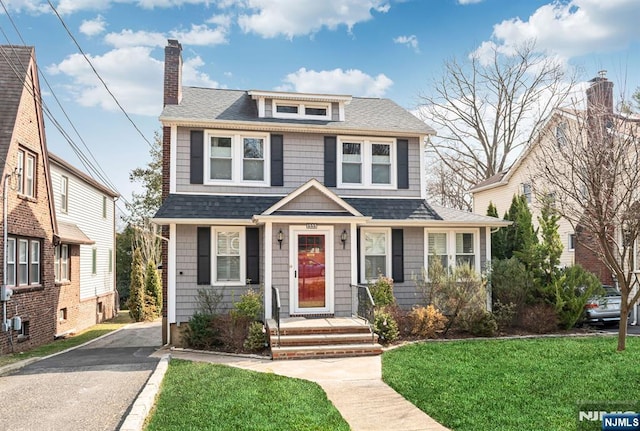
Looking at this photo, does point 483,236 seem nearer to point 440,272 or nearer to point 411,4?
point 440,272

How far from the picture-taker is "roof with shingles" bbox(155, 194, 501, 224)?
1228 cm

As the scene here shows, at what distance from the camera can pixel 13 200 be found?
13.0m

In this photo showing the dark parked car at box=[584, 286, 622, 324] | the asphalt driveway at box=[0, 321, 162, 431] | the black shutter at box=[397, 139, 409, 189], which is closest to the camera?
the asphalt driveway at box=[0, 321, 162, 431]

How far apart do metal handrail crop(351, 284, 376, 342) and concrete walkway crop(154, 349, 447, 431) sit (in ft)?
4.19

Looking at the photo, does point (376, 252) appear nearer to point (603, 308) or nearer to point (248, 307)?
point (248, 307)

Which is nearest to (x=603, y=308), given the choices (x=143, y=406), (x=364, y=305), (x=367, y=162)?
(x=364, y=305)

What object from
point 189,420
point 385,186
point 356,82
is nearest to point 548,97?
point 356,82

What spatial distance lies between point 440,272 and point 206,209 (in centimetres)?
640

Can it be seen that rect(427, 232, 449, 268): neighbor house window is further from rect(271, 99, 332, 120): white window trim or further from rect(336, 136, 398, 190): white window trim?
rect(271, 99, 332, 120): white window trim

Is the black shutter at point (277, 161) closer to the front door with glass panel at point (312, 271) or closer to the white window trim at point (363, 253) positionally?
the front door with glass panel at point (312, 271)

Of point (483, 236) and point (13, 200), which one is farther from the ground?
point (13, 200)

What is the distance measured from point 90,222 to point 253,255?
1312 centimetres

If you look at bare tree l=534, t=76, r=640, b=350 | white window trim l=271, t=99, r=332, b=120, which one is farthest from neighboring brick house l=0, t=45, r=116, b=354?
bare tree l=534, t=76, r=640, b=350

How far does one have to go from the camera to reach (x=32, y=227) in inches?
560
